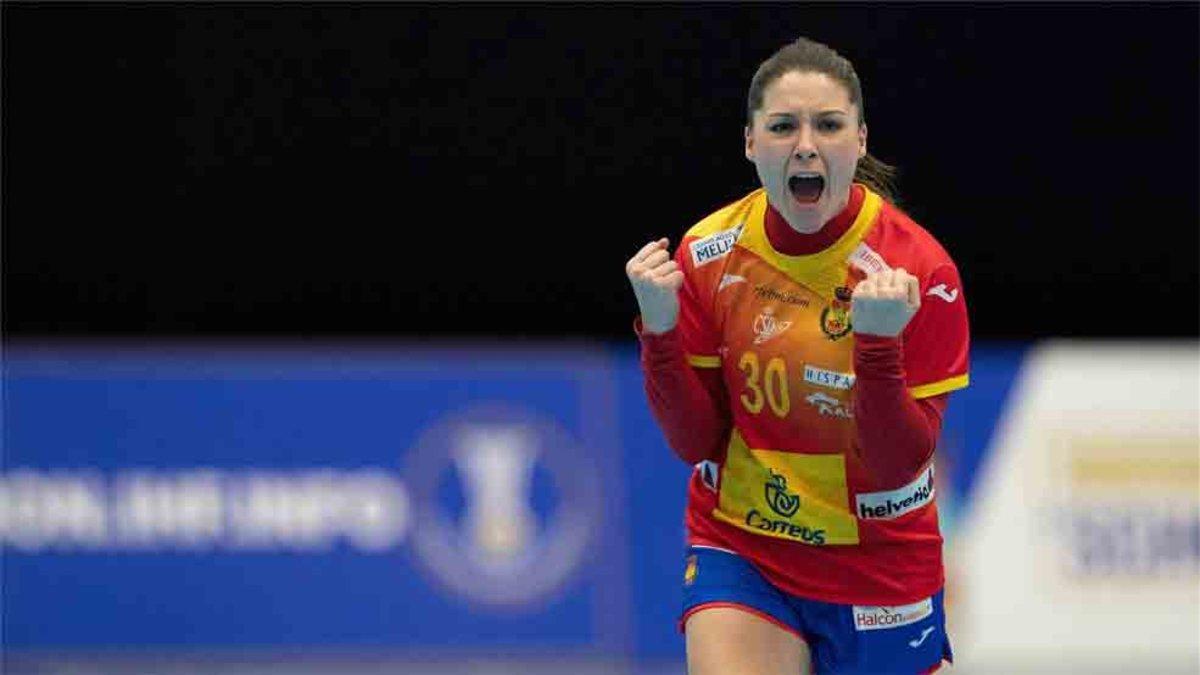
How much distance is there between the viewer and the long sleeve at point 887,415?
448 centimetres

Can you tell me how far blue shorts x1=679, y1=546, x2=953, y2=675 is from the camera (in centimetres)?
488

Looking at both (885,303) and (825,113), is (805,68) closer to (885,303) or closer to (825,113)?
(825,113)

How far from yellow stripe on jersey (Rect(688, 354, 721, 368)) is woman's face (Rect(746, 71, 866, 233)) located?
1.35 feet

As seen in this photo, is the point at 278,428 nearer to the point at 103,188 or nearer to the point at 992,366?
the point at 103,188

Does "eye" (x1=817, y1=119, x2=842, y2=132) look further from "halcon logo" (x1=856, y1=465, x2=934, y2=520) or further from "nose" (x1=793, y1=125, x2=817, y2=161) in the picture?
"halcon logo" (x1=856, y1=465, x2=934, y2=520)

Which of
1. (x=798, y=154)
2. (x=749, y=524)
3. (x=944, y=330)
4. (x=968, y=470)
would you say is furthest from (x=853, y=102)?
(x=968, y=470)

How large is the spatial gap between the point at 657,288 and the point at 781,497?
0.57 m

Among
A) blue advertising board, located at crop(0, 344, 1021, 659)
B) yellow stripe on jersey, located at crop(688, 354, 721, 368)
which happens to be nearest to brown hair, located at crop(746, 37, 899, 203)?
yellow stripe on jersey, located at crop(688, 354, 721, 368)

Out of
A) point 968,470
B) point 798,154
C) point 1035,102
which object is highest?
point 1035,102

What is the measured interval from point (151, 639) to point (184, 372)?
45.1 inches

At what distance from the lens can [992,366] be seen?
9305 millimetres

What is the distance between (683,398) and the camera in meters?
4.80

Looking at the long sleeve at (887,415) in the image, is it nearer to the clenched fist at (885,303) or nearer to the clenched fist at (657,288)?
the clenched fist at (885,303)

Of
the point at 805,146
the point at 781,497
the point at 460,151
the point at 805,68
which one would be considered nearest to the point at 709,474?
the point at 781,497
